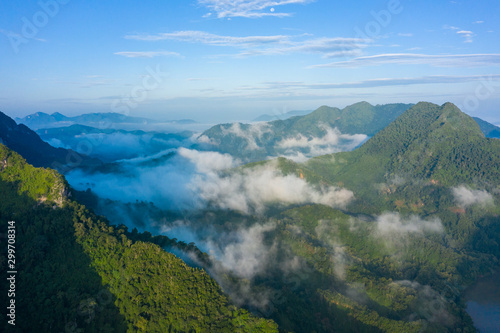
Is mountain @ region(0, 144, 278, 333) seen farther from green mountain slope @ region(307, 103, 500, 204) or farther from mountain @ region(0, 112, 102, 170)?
green mountain slope @ region(307, 103, 500, 204)

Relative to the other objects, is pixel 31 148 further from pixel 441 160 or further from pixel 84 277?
pixel 441 160

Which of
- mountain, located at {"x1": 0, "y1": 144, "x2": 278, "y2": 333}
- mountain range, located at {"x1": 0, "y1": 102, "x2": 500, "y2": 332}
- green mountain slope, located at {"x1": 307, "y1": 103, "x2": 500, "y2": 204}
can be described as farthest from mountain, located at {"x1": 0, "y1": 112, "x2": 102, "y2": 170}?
green mountain slope, located at {"x1": 307, "y1": 103, "x2": 500, "y2": 204}

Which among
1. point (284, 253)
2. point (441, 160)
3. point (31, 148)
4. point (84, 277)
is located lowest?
point (284, 253)

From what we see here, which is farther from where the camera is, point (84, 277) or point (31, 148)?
point (31, 148)

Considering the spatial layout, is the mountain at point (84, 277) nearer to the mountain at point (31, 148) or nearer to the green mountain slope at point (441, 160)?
the mountain at point (31, 148)

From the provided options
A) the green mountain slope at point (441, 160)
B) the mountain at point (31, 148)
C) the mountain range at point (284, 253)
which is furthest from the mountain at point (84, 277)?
the green mountain slope at point (441, 160)

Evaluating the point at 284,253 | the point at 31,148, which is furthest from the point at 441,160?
the point at 31,148
